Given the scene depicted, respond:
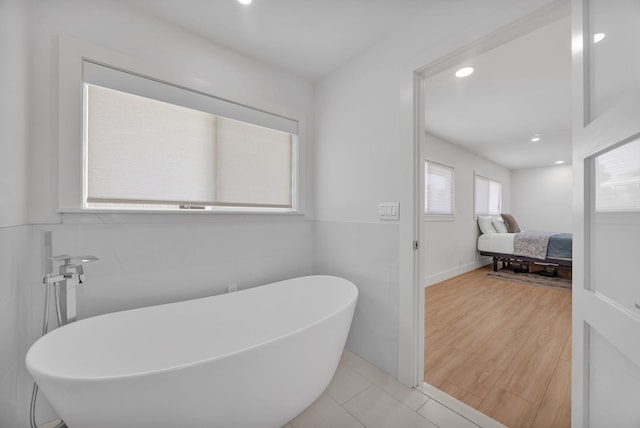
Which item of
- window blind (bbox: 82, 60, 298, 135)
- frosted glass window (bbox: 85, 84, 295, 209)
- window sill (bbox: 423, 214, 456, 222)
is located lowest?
window sill (bbox: 423, 214, 456, 222)

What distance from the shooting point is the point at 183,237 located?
1.64 metres

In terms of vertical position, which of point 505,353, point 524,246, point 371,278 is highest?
point 371,278

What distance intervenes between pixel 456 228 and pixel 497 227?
1.58m

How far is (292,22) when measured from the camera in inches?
61.7

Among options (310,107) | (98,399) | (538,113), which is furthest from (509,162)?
(98,399)

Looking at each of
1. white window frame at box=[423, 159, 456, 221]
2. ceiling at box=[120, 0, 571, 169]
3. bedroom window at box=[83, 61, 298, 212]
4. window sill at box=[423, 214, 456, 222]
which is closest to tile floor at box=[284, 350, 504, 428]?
bedroom window at box=[83, 61, 298, 212]

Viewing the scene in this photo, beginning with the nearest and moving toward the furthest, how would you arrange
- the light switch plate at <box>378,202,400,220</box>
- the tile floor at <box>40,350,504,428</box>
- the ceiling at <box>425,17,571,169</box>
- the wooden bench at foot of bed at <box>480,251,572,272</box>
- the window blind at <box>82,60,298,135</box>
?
the tile floor at <box>40,350,504,428</box>
the window blind at <box>82,60,298,135</box>
the light switch plate at <box>378,202,400,220</box>
the ceiling at <box>425,17,571,169</box>
the wooden bench at foot of bed at <box>480,251,572,272</box>

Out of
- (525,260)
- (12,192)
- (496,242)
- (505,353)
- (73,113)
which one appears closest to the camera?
(12,192)

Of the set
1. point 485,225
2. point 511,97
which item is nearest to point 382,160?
point 511,97

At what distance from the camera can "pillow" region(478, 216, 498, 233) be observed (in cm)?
492

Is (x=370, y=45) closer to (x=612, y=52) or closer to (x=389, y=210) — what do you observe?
(x=389, y=210)

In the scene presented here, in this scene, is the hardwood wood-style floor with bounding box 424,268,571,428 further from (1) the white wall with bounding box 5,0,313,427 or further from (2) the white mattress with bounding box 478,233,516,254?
(1) the white wall with bounding box 5,0,313,427

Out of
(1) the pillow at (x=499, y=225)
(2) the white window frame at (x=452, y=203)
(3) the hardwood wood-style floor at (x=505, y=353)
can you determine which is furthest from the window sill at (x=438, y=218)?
(1) the pillow at (x=499, y=225)

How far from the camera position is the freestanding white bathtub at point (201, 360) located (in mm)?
789
